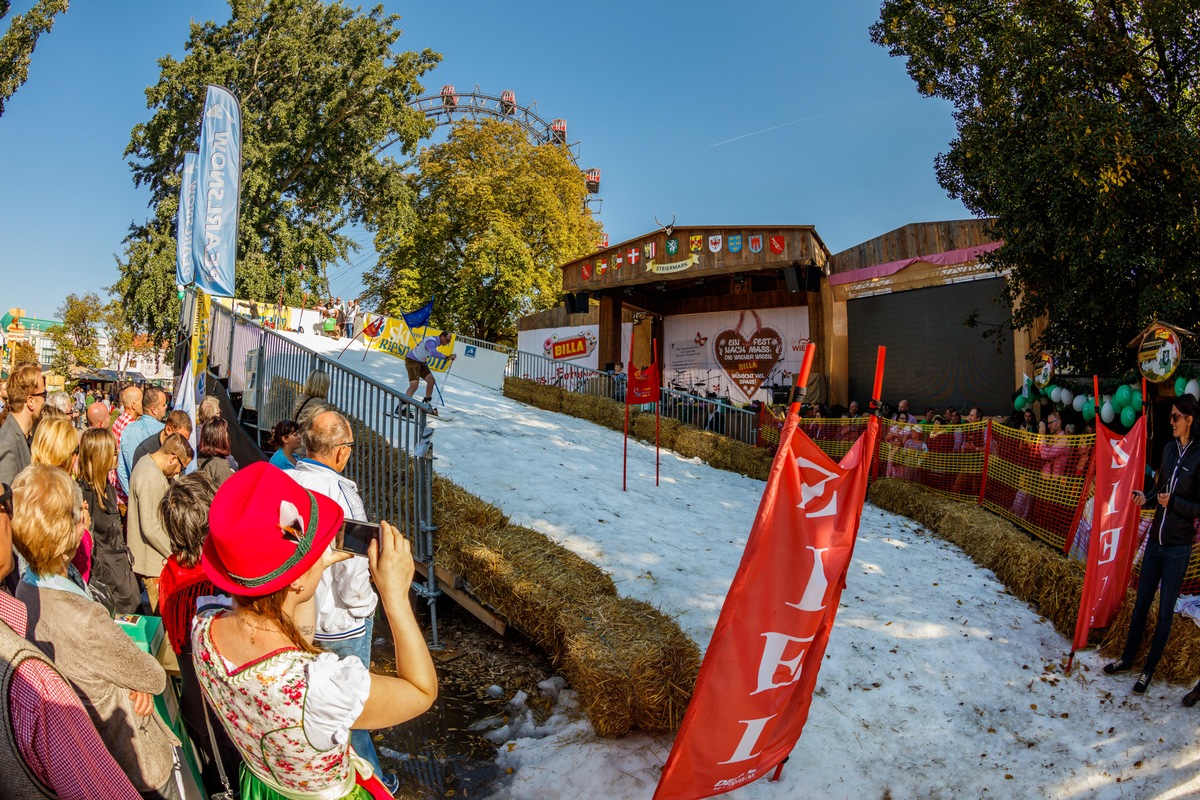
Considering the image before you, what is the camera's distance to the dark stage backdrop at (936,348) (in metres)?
14.1

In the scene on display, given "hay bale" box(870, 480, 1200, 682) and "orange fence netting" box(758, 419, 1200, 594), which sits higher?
"orange fence netting" box(758, 419, 1200, 594)

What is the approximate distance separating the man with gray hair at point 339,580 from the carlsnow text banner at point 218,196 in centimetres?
580

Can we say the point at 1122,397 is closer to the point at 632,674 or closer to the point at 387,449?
the point at 632,674

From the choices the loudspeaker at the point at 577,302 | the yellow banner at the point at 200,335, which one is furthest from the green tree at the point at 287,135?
the yellow banner at the point at 200,335

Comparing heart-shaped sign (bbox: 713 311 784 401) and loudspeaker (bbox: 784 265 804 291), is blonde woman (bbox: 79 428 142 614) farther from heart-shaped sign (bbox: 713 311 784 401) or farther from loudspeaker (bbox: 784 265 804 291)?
heart-shaped sign (bbox: 713 311 784 401)

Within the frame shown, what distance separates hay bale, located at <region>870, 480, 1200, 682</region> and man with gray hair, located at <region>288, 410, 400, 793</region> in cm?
508

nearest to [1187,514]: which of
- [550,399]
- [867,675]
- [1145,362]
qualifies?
[867,675]

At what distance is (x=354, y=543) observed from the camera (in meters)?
1.85

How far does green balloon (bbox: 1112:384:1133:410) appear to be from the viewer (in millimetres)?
8336

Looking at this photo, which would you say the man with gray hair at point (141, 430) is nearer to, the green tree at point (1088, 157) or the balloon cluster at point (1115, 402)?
the balloon cluster at point (1115, 402)

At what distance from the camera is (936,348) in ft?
49.6

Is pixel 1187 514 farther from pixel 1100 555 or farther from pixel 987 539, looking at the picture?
pixel 987 539

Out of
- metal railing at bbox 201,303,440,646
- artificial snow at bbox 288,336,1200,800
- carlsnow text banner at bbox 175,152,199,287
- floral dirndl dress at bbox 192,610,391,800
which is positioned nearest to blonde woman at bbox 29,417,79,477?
metal railing at bbox 201,303,440,646

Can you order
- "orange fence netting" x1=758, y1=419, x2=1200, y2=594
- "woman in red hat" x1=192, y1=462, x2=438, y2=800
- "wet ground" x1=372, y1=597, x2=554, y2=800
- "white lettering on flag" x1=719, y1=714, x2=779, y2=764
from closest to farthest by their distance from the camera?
"woman in red hat" x1=192, y1=462, x2=438, y2=800
"white lettering on flag" x1=719, y1=714, x2=779, y2=764
"wet ground" x1=372, y1=597, x2=554, y2=800
"orange fence netting" x1=758, y1=419, x2=1200, y2=594
